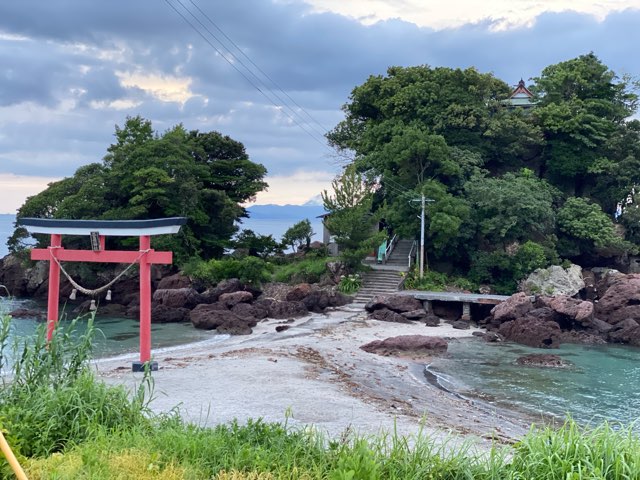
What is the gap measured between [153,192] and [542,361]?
2152 cm

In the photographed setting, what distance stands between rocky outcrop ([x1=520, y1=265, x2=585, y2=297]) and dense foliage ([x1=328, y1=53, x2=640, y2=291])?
567mm

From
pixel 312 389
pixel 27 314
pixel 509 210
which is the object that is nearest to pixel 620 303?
pixel 509 210

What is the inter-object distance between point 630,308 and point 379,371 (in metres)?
14.9

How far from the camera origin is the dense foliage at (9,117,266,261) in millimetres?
33219

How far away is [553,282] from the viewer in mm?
31297

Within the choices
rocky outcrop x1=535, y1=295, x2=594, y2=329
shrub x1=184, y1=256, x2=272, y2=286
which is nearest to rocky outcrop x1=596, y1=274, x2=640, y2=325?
rocky outcrop x1=535, y1=295, x2=594, y2=329

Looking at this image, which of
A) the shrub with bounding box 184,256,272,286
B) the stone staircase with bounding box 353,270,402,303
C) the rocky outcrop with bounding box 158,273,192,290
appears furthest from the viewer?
the shrub with bounding box 184,256,272,286

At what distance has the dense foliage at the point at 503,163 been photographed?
1289 inches

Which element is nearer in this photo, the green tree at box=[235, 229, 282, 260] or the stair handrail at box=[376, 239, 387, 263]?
the stair handrail at box=[376, 239, 387, 263]

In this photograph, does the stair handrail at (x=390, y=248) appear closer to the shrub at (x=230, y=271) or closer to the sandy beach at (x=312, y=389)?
the shrub at (x=230, y=271)

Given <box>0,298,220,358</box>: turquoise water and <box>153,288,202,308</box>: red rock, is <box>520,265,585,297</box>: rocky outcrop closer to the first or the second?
<box>153,288,202,308</box>: red rock

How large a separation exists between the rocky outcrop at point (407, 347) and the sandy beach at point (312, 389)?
1.53 ft

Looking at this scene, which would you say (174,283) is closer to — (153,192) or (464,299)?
(153,192)

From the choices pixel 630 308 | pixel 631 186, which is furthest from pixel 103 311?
pixel 631 186
